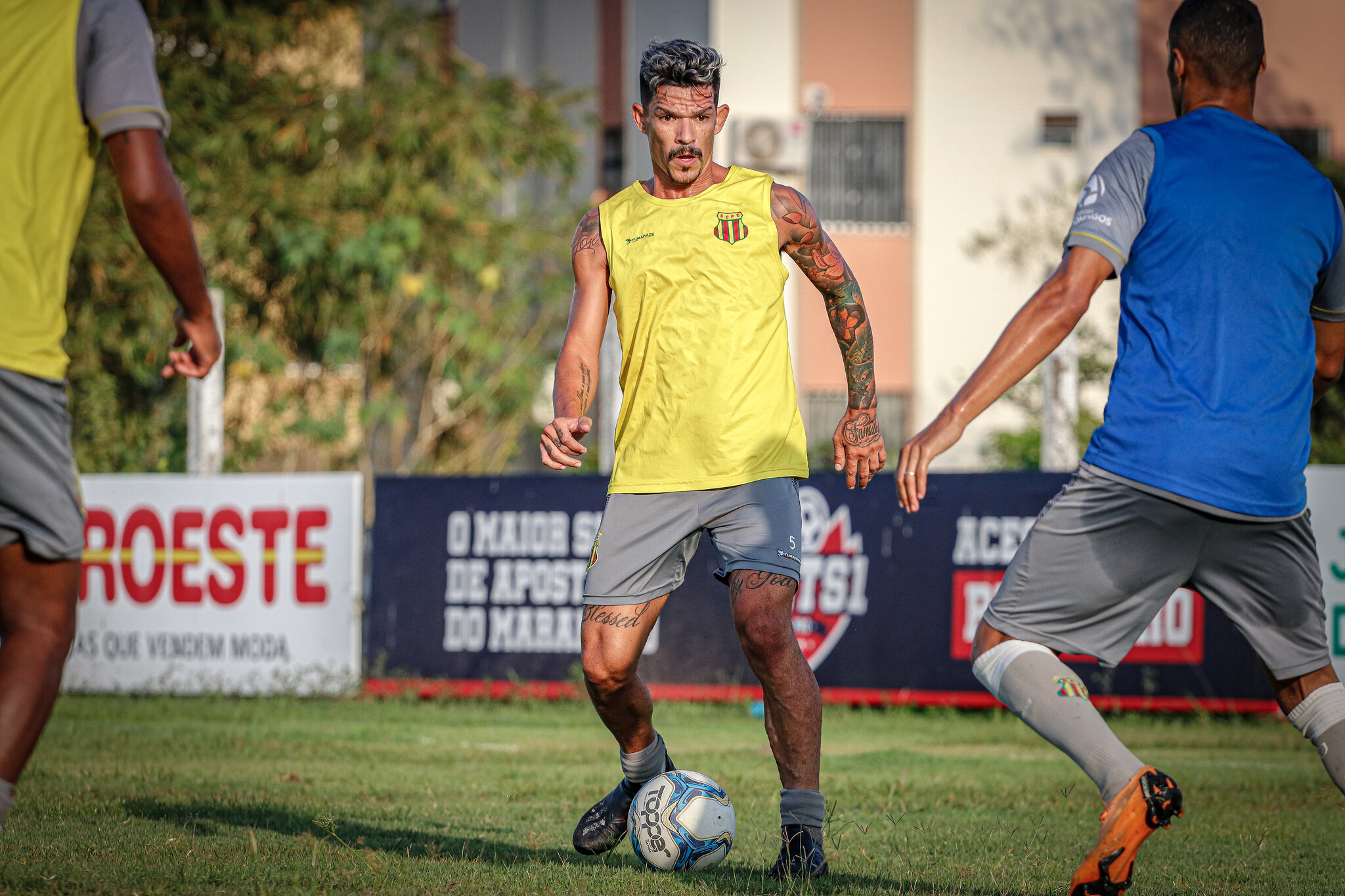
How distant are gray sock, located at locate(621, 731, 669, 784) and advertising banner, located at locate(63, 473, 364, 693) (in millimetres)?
6318

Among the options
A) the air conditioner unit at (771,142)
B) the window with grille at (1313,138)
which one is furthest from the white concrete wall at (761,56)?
the window with grille at (1313,138)

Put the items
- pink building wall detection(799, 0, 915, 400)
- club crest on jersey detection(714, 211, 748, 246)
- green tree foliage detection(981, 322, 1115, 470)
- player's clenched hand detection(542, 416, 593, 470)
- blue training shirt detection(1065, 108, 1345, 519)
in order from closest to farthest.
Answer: blue training shirt detection(1065, 108, 1345, 519) → player's clenched hand detection(542, 416, 593, 470) → club crest on jersey detection(714, 211, 748, 246) → green tree foliage detection(981, 322, 1115, 470) → pink building wall detection(799, 0, 915, 400)

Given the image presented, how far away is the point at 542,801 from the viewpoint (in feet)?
21.3

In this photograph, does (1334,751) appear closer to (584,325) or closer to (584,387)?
(584,387)

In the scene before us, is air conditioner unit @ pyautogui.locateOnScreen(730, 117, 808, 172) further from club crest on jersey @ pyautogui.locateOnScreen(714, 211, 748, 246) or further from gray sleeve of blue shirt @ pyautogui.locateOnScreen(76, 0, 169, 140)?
gray sleeve of blue shirt @ pyautogui.locateOnScreen(76, 0, 169, 140)

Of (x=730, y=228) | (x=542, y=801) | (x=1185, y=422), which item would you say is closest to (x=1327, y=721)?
(x=1185, y=422)

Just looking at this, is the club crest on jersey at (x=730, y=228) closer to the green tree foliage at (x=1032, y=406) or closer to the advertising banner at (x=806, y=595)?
the advertising banner at (x=806, y=595)

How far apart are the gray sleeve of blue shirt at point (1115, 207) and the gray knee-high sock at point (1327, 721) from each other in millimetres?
1255

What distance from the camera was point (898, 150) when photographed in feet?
77.0

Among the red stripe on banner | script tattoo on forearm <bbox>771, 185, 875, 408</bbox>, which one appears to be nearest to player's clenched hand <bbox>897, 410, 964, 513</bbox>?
script tattoo on forearm <bbox>771, 185, 875, 408</bbox>

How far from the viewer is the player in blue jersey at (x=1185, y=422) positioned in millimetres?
3625

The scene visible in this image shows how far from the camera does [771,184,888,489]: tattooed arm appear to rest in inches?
191

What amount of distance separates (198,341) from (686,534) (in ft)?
5.84

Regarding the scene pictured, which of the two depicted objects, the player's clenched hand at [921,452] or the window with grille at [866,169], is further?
the window with grille at [866,169]
